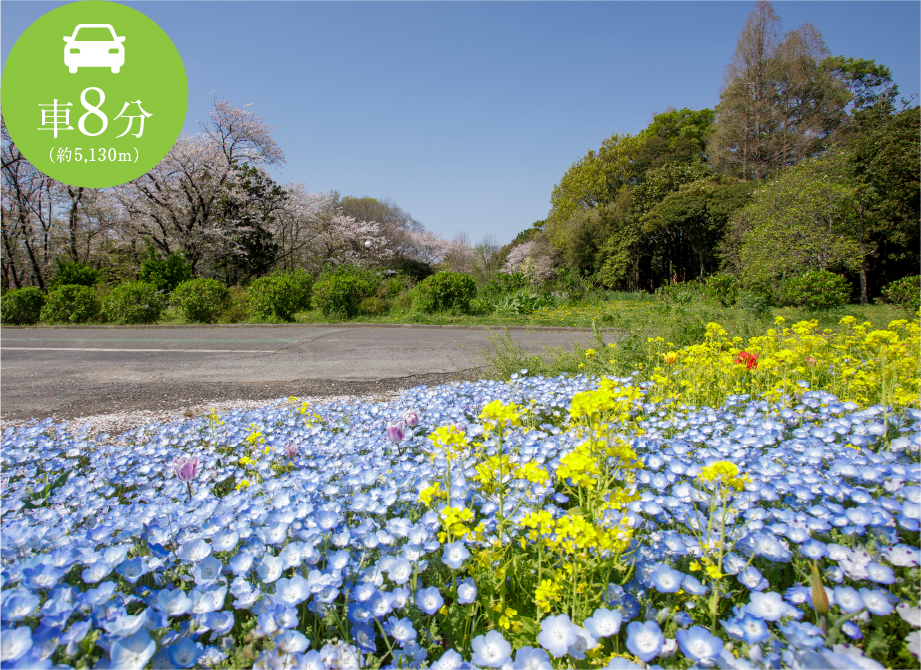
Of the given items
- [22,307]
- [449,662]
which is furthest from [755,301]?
[22,307]

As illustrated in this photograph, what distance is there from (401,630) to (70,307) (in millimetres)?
15209

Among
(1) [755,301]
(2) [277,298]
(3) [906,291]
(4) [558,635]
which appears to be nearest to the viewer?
(4) [558,635]

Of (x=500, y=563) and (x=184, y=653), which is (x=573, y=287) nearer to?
(x=500, y=563)

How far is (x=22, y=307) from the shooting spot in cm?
1242

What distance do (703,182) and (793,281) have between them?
1713cm

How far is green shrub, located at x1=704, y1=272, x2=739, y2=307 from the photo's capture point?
36.5 feet

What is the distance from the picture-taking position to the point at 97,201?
19.1 metres

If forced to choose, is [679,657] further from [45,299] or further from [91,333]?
[45,299]

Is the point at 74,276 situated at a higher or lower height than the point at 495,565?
higher

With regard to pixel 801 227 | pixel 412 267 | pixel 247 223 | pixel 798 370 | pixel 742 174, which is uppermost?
pixel 742 174

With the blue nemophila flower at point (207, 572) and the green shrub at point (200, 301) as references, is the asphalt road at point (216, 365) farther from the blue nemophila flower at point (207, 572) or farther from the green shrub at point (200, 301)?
the blue nemophila flower at point (207, 572)

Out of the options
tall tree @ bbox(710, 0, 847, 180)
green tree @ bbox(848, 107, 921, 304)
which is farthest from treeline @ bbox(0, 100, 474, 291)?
tall tree @ bbox(710, 0, 847, 180)

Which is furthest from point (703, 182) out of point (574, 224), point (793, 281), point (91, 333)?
point (91, 333)

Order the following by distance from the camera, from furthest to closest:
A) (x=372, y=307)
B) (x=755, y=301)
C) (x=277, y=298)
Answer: (x=372, y=307) < (x=277, y=298) < (x=755, y=301)
